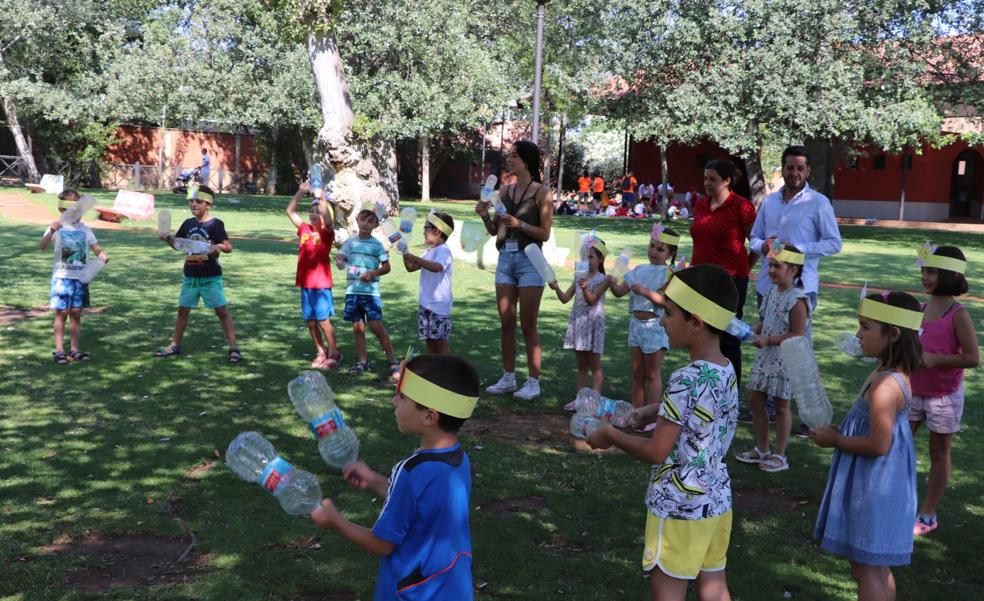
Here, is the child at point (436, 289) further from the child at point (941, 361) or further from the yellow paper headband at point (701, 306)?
the yellow paper headband at point (701, 306)

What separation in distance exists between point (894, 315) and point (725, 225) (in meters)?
3.05

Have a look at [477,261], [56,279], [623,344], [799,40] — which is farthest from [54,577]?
[799,40]

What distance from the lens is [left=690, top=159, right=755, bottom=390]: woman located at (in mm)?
6770

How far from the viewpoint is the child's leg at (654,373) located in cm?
694

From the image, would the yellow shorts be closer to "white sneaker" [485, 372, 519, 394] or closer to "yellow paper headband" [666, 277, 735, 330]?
"yellow paper headband" [666, 277, 735, 330]

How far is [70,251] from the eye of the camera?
866 cm

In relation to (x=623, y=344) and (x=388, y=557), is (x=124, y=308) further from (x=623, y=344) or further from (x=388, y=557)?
(x=388, y=557)

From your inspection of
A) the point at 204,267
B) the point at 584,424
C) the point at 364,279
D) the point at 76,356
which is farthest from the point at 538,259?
the point at 76,356

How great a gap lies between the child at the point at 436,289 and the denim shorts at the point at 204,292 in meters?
2.08

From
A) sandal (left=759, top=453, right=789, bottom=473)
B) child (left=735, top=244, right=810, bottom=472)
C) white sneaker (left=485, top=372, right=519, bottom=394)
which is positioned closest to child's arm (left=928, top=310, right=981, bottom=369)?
child (left=735, top=244, right=810, bottom=472)

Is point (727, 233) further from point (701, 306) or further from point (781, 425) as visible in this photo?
point (701, 306)

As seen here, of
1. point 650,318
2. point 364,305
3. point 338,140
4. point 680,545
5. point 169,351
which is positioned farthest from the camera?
point 338,140

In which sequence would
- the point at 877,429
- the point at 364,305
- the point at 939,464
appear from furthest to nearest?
the point at 364,305 < the point at 939,464 < the point at 877,429

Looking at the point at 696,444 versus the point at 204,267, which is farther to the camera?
the point at 204,267
